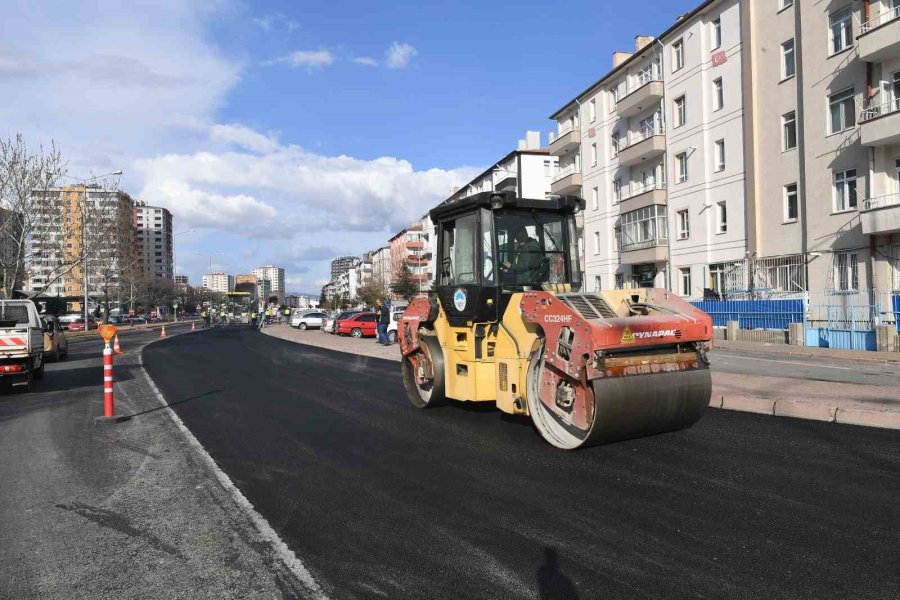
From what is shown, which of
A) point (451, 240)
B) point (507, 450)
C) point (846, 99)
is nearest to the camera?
point (507, 450)

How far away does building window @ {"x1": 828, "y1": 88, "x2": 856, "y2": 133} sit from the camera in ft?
75.6

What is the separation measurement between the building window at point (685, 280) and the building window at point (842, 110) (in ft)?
32.8

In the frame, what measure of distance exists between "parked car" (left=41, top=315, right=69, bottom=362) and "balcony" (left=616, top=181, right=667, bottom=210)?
28.3m

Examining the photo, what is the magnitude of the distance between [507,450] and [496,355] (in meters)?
1.22

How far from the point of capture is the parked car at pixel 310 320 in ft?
147

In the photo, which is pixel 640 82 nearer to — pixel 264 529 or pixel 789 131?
pixel 789 131

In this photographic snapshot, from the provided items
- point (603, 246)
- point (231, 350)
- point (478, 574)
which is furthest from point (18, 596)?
point (603, 246)

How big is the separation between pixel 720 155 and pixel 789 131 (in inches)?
A: 170

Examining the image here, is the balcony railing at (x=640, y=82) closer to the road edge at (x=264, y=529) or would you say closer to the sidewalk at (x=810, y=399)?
the sidewalk at (x=810, y=399)

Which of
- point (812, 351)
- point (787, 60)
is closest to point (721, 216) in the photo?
point (787, 60)

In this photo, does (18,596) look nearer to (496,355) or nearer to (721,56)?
(496,355)

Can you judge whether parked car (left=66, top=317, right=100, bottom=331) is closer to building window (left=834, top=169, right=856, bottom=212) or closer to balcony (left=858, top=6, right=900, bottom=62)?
building window (left=834, top=169, right=856, bottom=212)

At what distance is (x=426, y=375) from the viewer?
8.96 meters

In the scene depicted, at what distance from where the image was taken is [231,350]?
24.2 metres
